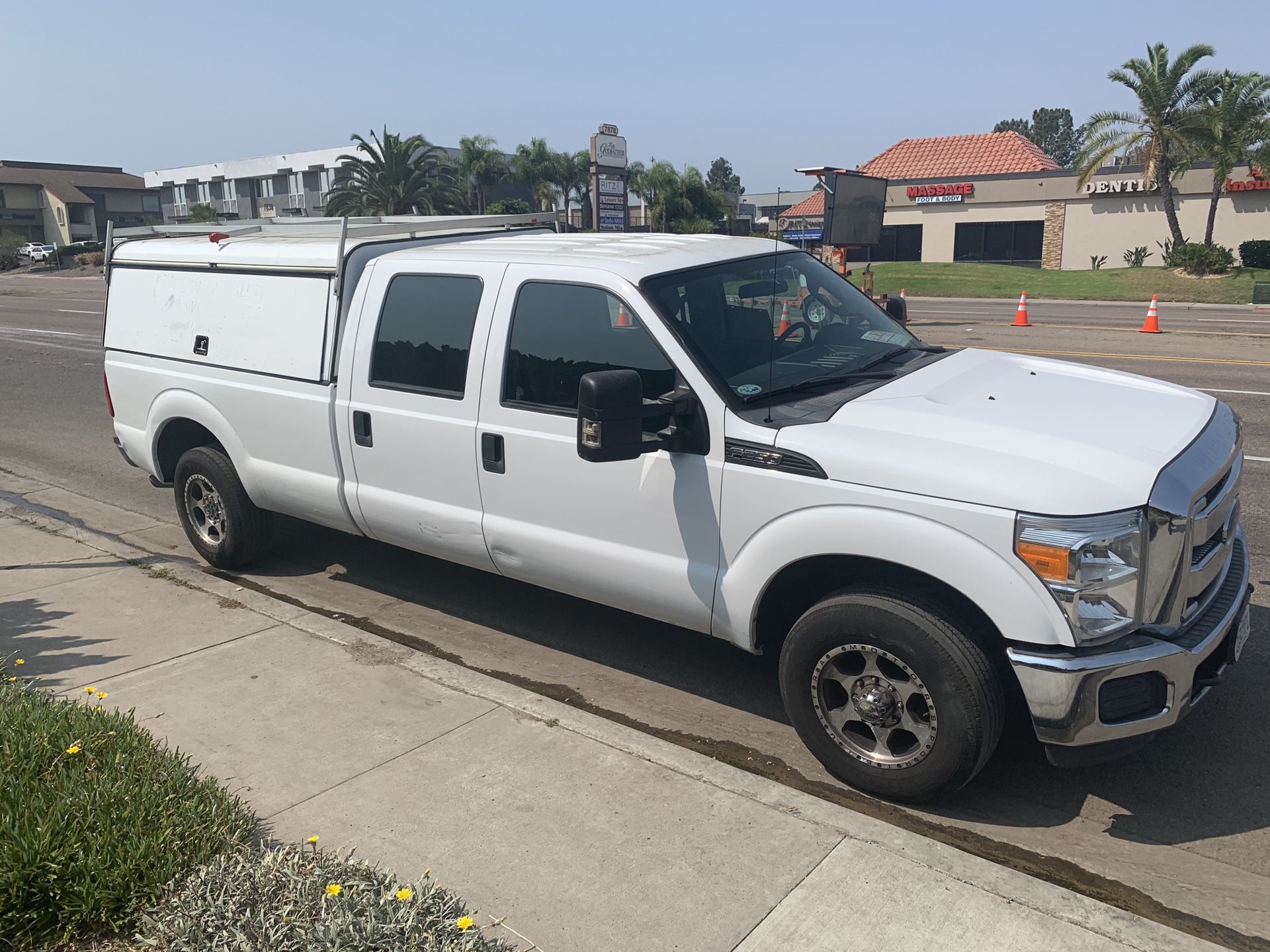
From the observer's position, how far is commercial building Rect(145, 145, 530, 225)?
3182 inches

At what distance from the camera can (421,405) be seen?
16.8ft

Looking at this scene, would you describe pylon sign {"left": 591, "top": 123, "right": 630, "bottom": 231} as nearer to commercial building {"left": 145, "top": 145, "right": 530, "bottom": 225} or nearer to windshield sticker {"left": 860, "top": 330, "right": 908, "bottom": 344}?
windshield sticker {"left": 860, "top": 330, "right": 908, "bottom": 344}

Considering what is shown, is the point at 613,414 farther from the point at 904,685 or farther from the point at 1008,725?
the point at 1008,725

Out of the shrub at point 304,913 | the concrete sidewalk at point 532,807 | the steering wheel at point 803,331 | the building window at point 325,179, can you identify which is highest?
the building window at point 325,179

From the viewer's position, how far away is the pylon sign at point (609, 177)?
27.5 meters

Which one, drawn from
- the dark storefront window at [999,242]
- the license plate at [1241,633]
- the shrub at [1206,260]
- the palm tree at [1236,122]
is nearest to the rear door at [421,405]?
the license plate at [1241,633]

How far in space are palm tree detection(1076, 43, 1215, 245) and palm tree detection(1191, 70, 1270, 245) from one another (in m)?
0.57

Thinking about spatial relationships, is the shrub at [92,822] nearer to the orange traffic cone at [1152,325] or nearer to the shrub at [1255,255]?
the orange traffic cone at [1152,325]

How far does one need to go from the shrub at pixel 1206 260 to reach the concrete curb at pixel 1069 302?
479 centimetres

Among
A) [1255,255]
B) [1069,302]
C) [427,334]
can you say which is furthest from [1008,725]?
[1255,255]

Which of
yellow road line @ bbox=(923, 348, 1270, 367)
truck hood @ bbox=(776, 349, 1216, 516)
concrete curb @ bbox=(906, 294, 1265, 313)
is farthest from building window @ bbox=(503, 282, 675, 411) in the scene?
concrete curb @ bbox=(906, 294, 1265, 313)

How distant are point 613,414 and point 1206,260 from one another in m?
35.9

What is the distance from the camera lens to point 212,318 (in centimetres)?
618

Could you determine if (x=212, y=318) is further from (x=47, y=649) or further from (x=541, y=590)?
(x=541, y=590)
